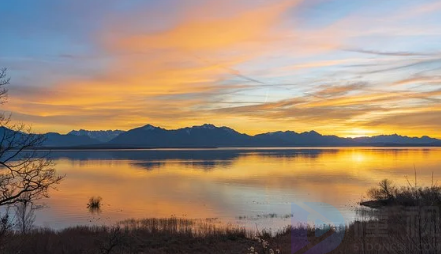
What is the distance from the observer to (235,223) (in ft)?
97.8

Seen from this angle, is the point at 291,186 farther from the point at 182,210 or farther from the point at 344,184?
the point at 182,210

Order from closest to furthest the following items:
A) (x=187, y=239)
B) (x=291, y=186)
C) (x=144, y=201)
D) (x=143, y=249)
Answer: (x=143, y=249) → (x=187, y=239) → (x=144, y=201) → (x=291, y=186)

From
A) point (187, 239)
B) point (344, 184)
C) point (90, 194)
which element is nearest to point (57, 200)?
point (90, 194)

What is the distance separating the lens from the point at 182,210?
36.7m

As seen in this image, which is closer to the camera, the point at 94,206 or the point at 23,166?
the point at 23,166

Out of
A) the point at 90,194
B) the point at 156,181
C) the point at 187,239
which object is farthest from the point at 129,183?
the point at 187,239

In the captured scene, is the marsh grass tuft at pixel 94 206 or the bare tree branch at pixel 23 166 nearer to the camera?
the bare tree branch at pixel 23 166

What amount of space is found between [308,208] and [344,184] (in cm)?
2059

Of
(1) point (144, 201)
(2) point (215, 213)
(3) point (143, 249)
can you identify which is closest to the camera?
(3) point (143, 249)

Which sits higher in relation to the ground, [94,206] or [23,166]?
[23,166]

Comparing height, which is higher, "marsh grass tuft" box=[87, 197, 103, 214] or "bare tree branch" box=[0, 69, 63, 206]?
"bare tree branch" box=[0, 69, 63, 206]

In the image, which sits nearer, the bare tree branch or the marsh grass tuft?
the bare tree branch

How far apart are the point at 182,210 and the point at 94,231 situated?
1330 cm

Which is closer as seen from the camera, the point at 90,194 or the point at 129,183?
the point at 90,194
